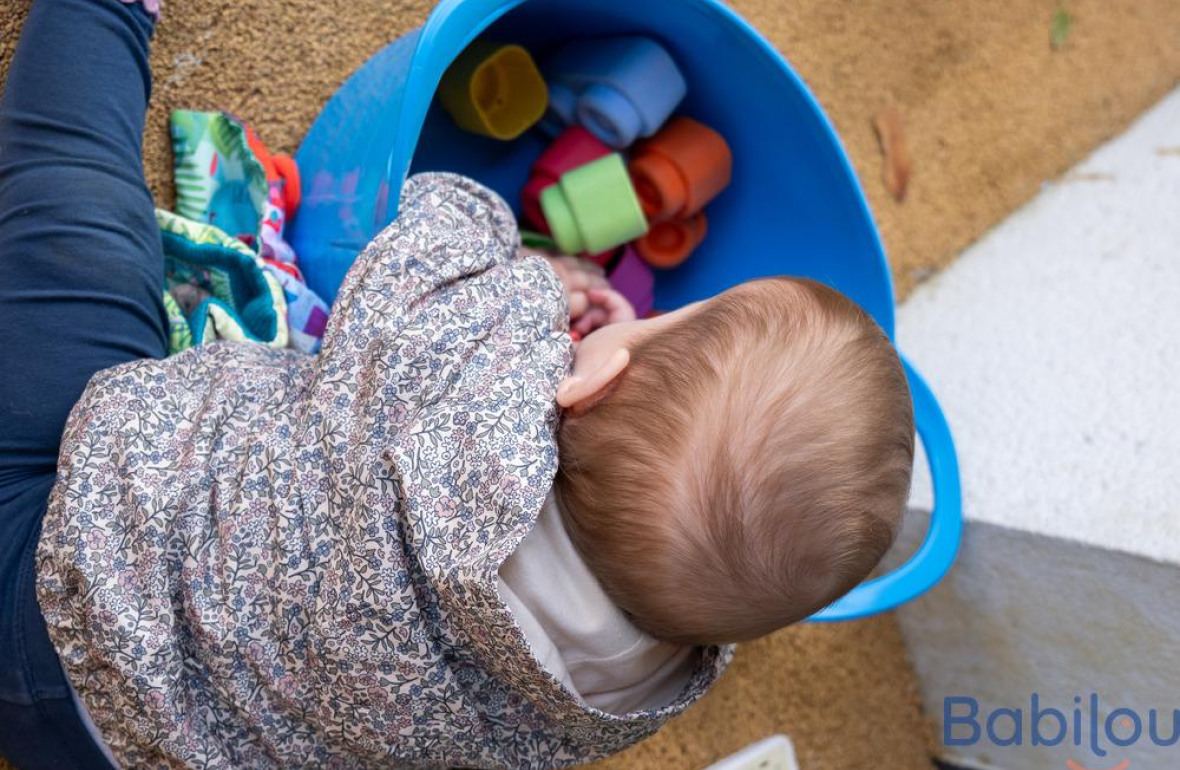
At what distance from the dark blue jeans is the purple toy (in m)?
0.47

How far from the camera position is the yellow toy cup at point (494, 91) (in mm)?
916

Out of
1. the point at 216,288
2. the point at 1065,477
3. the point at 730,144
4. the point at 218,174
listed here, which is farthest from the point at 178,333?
the point at 1065,477

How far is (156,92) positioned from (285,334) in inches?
9.1

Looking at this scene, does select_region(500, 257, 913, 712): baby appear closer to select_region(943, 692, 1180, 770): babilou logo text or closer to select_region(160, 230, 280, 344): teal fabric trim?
select_region(160, 230, 280, 344): teal fabric trim

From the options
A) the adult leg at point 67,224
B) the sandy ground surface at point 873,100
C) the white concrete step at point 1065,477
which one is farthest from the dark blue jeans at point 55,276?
the white concrete step at point 1065,477

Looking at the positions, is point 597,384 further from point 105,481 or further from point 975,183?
point 975,183

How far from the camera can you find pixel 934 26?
1.23 m

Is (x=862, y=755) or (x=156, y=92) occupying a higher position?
(x=156, y=92)

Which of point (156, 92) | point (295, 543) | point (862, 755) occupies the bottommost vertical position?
point (862, 755)

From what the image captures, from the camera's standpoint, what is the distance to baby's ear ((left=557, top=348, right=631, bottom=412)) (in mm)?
563

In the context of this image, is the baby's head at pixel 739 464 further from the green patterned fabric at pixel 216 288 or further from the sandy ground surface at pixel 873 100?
the sandy ground surface at pixel 873 100

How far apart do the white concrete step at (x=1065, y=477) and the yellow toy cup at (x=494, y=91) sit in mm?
491

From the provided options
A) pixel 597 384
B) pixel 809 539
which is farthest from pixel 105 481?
pixel 809 539

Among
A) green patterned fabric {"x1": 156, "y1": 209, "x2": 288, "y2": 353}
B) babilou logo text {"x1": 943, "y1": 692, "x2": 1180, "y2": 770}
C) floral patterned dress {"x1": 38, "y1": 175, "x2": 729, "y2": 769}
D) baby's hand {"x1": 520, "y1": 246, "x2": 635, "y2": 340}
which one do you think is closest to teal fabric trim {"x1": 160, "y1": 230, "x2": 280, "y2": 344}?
green patterned fabric {"x1": 156, "y1": 209, "x2": 288, "y2": 353}
